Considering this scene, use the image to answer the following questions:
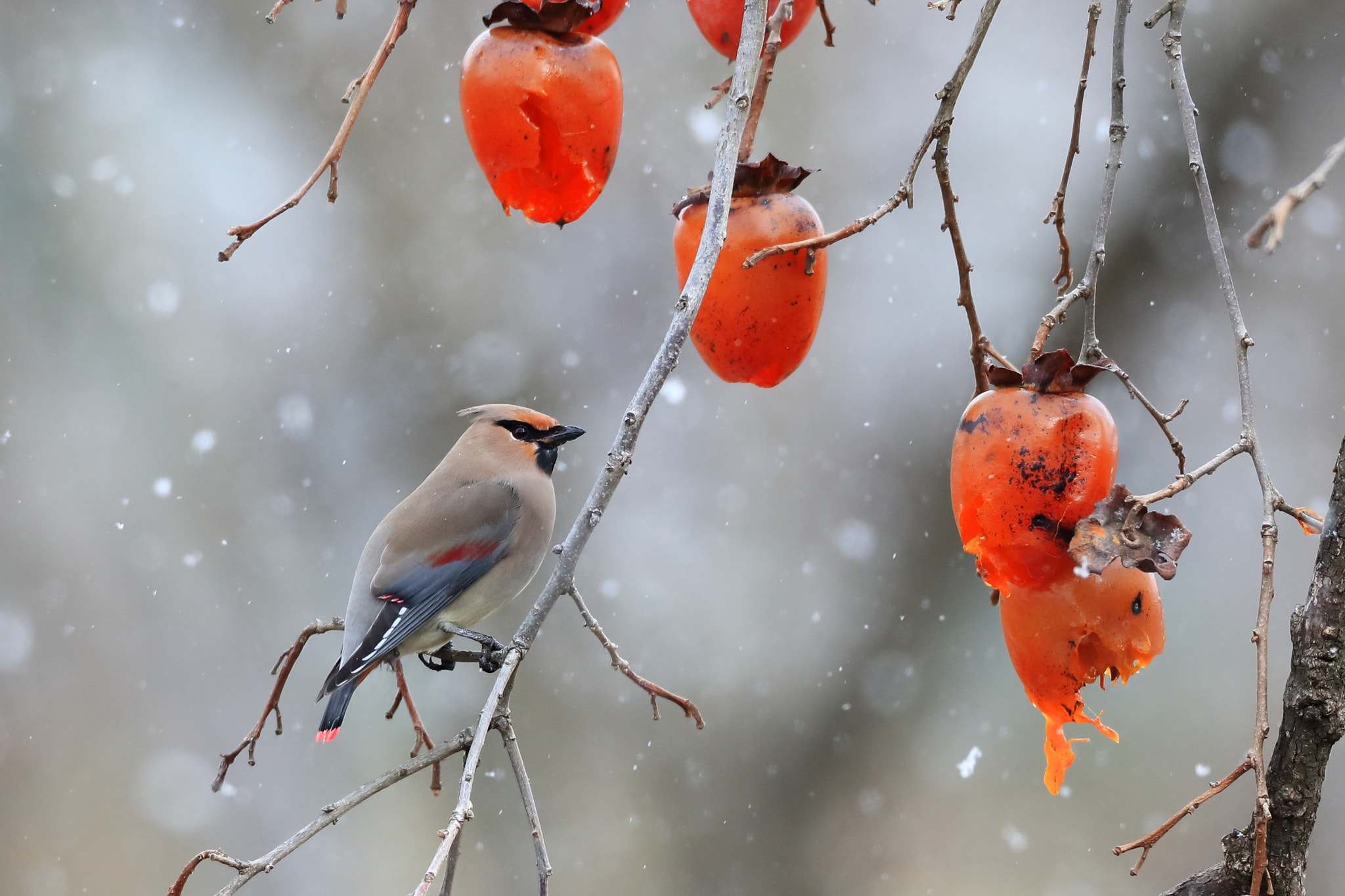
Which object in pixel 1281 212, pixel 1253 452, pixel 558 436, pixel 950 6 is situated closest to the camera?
pixel 1281 212

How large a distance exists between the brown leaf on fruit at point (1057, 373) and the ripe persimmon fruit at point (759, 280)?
0.23m

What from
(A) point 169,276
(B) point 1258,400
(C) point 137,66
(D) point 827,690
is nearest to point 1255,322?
(B) point 1258,400

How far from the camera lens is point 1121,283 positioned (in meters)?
3.40

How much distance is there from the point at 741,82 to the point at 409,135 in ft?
10.5

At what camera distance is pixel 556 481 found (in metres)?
3.86

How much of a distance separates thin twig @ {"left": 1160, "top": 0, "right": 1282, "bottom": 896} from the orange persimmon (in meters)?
0.14

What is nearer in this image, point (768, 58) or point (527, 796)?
point (527, 796)

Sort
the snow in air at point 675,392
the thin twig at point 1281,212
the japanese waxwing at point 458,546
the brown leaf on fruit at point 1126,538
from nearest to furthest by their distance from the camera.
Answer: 1. the thin twig at point 1281,212
2. the brown leaf on fruit at point 1126,538
3. the japanese waxwing at point 458,546
4. the snow in air at point 675,392

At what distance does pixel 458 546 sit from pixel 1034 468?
3.65 ft

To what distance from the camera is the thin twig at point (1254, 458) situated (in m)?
0.77

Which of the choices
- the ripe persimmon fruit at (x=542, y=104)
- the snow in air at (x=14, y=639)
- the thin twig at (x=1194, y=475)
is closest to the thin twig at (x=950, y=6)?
the ripe persimmon fruit at (x=542, y=104)

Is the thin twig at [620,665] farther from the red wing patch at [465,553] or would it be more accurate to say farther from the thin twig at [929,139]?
the red wing patch at [465,553]

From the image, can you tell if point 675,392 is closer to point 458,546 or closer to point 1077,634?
point 458,546

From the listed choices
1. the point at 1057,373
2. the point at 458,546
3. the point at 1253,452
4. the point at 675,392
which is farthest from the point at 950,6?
the point at 675,392
